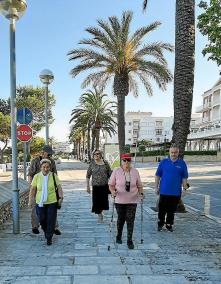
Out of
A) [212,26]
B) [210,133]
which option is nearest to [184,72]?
[212,26]

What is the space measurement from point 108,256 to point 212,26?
31.2 feet

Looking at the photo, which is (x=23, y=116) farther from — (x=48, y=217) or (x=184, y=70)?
(x=48, y=217)

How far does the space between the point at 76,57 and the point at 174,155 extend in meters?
16.0

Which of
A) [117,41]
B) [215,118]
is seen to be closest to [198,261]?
[117,41]

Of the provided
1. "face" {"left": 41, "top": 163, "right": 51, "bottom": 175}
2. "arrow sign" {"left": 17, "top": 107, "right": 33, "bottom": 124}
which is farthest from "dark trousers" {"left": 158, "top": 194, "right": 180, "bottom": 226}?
"arrow sign" {"left": 17, "top": 107, "right": 33, "bottom": 124}

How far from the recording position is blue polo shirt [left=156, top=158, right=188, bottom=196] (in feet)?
25.8

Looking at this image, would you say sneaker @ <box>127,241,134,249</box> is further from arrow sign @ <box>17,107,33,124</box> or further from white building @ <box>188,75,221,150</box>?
white building @ <box>188,75,221,150</box>

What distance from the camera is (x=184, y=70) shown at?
10727mm

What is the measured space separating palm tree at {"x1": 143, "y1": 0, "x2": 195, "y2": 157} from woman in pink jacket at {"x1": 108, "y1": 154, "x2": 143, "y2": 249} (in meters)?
4.27

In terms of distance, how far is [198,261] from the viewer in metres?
5.66

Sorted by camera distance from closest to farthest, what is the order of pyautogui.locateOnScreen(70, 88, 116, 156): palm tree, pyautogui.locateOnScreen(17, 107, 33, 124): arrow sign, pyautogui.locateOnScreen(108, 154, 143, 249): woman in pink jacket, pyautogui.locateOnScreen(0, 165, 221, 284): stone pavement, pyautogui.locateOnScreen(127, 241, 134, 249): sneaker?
pyautogui.locateOnScreen(0, 165, 221, 284): stone pavement, pyautogui.locateOnScreen(127, 241, 134, 249): sneaker, pyautogui.locateOnScreen(108, 154, 143, 249): woman in pink jacket, pyautogui.locateOnScreen(17, 107, 33, 124): arrow sign, pyautogui.locateOnScreen(70, 88, 116, 156): palm tree

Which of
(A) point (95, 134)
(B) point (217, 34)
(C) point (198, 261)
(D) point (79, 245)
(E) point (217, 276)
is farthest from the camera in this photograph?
(A) point (95, 134)

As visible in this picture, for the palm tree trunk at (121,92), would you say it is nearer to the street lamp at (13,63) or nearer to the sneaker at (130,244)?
the street lamp at (13,63)

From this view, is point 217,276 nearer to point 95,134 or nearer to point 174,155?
point 174,155
